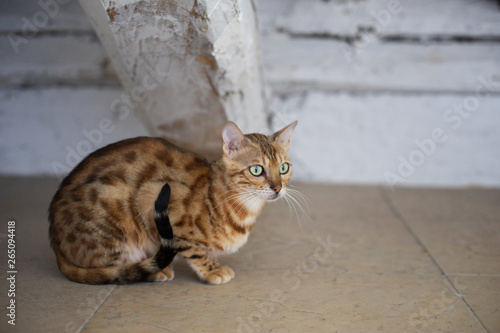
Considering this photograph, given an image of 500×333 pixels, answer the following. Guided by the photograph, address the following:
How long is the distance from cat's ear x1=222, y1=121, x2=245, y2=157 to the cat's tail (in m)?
0.39

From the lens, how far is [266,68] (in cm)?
429

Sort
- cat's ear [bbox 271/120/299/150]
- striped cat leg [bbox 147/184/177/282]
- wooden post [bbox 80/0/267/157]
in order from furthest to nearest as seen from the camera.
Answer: cat's ear [bbox 271/120/299/150] → wooden post [bbox 80/0/267/157] → striped cat leg [bbox 147/184/177/282]

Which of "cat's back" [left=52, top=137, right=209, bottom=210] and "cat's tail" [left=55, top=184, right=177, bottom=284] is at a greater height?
"cat's back" [left=52, top=137, right=209, bottom=210]

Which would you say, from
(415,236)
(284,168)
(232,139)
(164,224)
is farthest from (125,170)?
(415,236)

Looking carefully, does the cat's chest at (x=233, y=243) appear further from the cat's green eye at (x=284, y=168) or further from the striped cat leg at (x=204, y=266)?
the cat's green eye at (x=284, y=168)

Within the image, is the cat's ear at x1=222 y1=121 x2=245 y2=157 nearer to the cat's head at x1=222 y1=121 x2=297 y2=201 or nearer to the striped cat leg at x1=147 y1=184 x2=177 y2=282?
the cat's head at x1=222 y1=121 x2=297 y2=201

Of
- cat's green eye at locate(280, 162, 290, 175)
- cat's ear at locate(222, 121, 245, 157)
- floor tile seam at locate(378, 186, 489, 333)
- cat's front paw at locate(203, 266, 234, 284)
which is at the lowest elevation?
floor tile seam at locate(378, 186, 489, 333)

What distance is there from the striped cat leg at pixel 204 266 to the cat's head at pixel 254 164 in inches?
16.7

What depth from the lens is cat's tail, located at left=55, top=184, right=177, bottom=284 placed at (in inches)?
92.0

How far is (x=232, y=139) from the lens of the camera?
8.36 ft

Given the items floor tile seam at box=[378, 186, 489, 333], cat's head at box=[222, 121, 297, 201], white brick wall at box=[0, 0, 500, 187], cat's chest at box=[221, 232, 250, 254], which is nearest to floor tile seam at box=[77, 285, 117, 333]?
cat's chest at box=[221, 232, 250, 254]

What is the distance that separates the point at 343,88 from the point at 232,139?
2.10 meters

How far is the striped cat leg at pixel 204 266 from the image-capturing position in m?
2.56

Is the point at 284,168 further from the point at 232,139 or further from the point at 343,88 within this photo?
the point at 343,88
